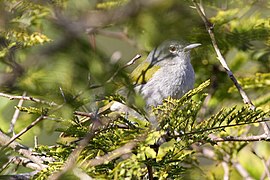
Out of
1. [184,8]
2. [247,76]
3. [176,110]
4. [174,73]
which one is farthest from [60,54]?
[247,76]

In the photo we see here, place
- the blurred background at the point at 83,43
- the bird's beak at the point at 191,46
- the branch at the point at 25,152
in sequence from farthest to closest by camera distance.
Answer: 1. the bird's beak at the point at 191,46
2. the branch at the point at 25,152
3. the blurred background at the point at 83,43

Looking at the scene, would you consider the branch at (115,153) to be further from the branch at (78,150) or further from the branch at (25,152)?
the branch at (25,152)

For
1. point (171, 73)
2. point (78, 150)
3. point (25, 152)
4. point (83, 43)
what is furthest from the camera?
point (171, 73)

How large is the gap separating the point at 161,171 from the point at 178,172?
2.4 inches

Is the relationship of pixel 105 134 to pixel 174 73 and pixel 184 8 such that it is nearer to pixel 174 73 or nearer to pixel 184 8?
pixel 184 8

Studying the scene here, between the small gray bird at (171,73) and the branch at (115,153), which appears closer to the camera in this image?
the branch at (115,153)

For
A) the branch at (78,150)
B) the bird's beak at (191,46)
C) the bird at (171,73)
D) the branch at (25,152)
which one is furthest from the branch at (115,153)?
the bird's beak at (191,46)

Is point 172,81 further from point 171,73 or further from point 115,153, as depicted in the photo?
point 115,153

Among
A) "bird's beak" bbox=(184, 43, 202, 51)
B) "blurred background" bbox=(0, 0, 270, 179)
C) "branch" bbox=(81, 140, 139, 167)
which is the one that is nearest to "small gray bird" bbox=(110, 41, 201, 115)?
"bird's beak" bbox=(184, 43, 202, 51)

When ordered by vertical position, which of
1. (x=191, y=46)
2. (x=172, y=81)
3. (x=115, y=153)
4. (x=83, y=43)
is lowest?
(x=115, y=153)

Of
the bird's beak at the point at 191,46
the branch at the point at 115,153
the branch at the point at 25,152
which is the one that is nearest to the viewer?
the branch at the point at 115,153

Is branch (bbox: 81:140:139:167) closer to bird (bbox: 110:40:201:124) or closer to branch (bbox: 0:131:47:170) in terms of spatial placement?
branch (bbox: 0:131:47:170)

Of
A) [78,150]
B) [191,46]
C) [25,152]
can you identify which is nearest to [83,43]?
[78,150]

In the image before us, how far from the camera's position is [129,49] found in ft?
12.8
